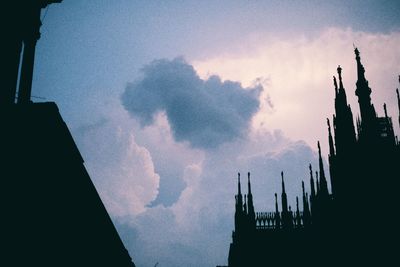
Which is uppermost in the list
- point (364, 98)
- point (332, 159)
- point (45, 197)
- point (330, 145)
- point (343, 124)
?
point (364, 98)

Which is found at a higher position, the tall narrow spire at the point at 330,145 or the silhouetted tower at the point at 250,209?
the tall narrow spire at the point at 330,145

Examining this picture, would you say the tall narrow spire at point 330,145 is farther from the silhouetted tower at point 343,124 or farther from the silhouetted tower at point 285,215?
the silhouetted tower at point 285,215

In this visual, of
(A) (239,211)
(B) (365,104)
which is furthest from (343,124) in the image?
(A) (239,211)

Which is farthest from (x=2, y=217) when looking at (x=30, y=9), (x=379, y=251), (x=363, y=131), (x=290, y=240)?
(x=290, y=240)

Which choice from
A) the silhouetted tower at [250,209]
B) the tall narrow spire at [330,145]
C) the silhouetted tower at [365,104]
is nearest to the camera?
the silhouetted tower at [365,104]

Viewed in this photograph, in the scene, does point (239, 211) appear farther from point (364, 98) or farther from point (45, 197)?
point (45, 197)

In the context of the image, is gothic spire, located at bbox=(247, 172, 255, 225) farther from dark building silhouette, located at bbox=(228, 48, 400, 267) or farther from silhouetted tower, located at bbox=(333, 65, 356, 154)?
silhouetted tower, located at bbox=(333, 65, 356, 154)

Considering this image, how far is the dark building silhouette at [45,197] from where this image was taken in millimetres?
4723

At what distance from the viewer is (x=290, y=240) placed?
2869 centimetres

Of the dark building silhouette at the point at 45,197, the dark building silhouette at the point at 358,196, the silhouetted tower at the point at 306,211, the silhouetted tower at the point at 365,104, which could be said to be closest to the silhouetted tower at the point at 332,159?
the dark building silhouette at the point at 358,196

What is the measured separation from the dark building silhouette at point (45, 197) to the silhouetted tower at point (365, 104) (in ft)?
64.2

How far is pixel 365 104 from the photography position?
2111cm

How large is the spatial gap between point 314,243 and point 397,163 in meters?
9.07

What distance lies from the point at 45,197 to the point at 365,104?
72.8 feet
